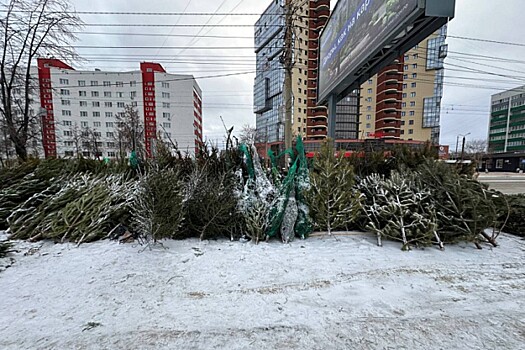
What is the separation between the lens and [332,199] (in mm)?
3746

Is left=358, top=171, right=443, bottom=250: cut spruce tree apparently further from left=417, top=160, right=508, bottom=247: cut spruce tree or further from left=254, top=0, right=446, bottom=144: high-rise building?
left=254, top=0, right=446, bottom=144: high-rise building

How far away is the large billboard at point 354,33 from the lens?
527 cm

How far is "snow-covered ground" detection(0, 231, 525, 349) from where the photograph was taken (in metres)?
1.62

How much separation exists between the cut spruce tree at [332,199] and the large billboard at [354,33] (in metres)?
3.92

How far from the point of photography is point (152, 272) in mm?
2520

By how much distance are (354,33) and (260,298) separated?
8.56 metres

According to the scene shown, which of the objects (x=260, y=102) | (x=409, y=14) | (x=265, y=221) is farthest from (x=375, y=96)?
(x=265, y=221)

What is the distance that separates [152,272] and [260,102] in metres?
69.9

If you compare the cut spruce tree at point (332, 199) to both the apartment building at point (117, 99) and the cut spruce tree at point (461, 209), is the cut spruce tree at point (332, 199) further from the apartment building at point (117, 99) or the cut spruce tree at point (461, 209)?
the apartment building at point (117, 99)

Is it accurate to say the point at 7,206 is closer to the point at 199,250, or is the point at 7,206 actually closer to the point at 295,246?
the point at 199,250

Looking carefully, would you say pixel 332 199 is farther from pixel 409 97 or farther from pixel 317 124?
pixel 409 97

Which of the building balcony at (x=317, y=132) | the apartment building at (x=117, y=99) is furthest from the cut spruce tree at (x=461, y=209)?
the apartment building at (x=117, y=99)

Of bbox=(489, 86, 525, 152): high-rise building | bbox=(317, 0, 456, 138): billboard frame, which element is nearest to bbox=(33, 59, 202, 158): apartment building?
bbox=(317, 0, 456, 138): billboard frame

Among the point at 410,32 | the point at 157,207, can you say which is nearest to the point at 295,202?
the point at 157,207
